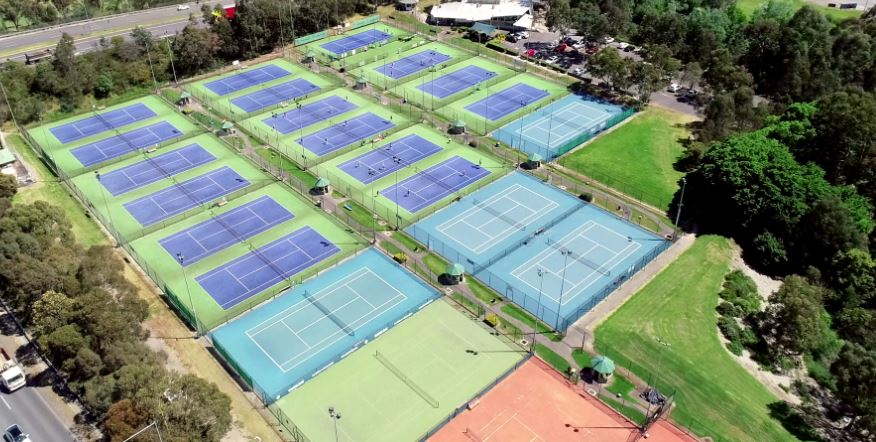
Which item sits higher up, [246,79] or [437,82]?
[437,82]

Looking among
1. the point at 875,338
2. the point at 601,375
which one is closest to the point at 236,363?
the point at 601,375

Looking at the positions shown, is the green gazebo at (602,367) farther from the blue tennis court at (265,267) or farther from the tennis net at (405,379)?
the blue tennis court at (265,267)

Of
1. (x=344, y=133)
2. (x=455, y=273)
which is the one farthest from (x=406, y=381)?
(x=344, y=133)

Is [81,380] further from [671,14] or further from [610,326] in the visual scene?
[671,14]

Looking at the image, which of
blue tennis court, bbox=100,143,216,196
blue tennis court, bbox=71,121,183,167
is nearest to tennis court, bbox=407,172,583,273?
blue tennis court, bbox=100,143,216,196

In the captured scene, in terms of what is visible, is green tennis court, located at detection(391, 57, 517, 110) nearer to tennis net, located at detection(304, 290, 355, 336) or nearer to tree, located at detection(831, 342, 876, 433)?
tennis net, located at detection(304, 290, 355, 336)

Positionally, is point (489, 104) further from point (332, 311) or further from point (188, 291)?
A: point (188, 291)

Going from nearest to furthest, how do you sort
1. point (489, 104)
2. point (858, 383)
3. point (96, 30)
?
point (858, 383)
point (489, 104)
point (96, 30)
